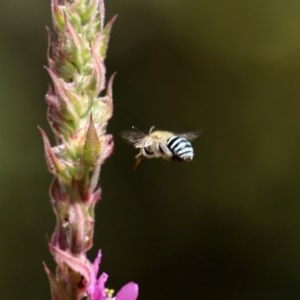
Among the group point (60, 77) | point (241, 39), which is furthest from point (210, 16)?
point (60, 77)

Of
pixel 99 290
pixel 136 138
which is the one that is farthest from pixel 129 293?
pixel 136 138

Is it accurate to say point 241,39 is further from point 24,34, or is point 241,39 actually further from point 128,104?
point 24,34

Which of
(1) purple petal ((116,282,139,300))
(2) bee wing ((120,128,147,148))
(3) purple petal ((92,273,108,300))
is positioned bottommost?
(1) purple petal ((116,282,139,300))

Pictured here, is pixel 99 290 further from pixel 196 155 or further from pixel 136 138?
pixel 196 155

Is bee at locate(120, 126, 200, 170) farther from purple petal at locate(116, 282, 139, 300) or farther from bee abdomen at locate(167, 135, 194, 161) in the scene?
purple petal at locate(116, 282, 139, 300)

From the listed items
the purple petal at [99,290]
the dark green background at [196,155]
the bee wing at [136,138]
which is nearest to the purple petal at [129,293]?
the purple petal at [99,290]

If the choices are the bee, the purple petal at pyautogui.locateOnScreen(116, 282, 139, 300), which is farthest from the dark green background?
the purple petal at pyautogui.locateOnScreen(116, 282, 139, 300)
